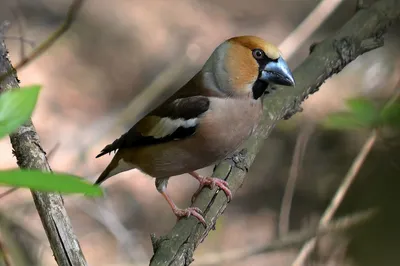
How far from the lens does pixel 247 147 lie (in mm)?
2352

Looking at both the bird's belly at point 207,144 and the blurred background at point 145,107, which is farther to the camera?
the blurred background at point 145,107

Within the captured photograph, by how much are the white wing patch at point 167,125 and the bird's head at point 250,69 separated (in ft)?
0.50

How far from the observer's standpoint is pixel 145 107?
4.62 metres

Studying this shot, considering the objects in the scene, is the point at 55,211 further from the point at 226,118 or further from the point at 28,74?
the point at 28,74

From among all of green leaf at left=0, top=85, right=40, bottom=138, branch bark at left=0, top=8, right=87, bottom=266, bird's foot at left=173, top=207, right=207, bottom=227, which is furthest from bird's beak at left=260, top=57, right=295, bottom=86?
green leaf at left=0, top=85, right=40, bottom=138

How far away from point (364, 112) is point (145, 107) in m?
2.69

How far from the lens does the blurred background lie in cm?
343

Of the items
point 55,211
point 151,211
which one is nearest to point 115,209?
point 151,211

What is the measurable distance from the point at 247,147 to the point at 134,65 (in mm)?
3053

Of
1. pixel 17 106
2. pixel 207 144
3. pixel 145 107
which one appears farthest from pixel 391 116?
pixel 145 107

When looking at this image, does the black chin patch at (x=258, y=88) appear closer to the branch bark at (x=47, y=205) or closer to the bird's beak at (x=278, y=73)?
the bird's beak at (x=278, y=73)

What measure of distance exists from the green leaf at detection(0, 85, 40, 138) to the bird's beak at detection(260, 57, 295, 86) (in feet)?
4.50

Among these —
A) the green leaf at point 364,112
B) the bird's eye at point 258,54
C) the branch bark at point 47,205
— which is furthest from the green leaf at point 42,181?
the green leaf at point 364,112

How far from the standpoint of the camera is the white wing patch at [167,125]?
6.76ft
